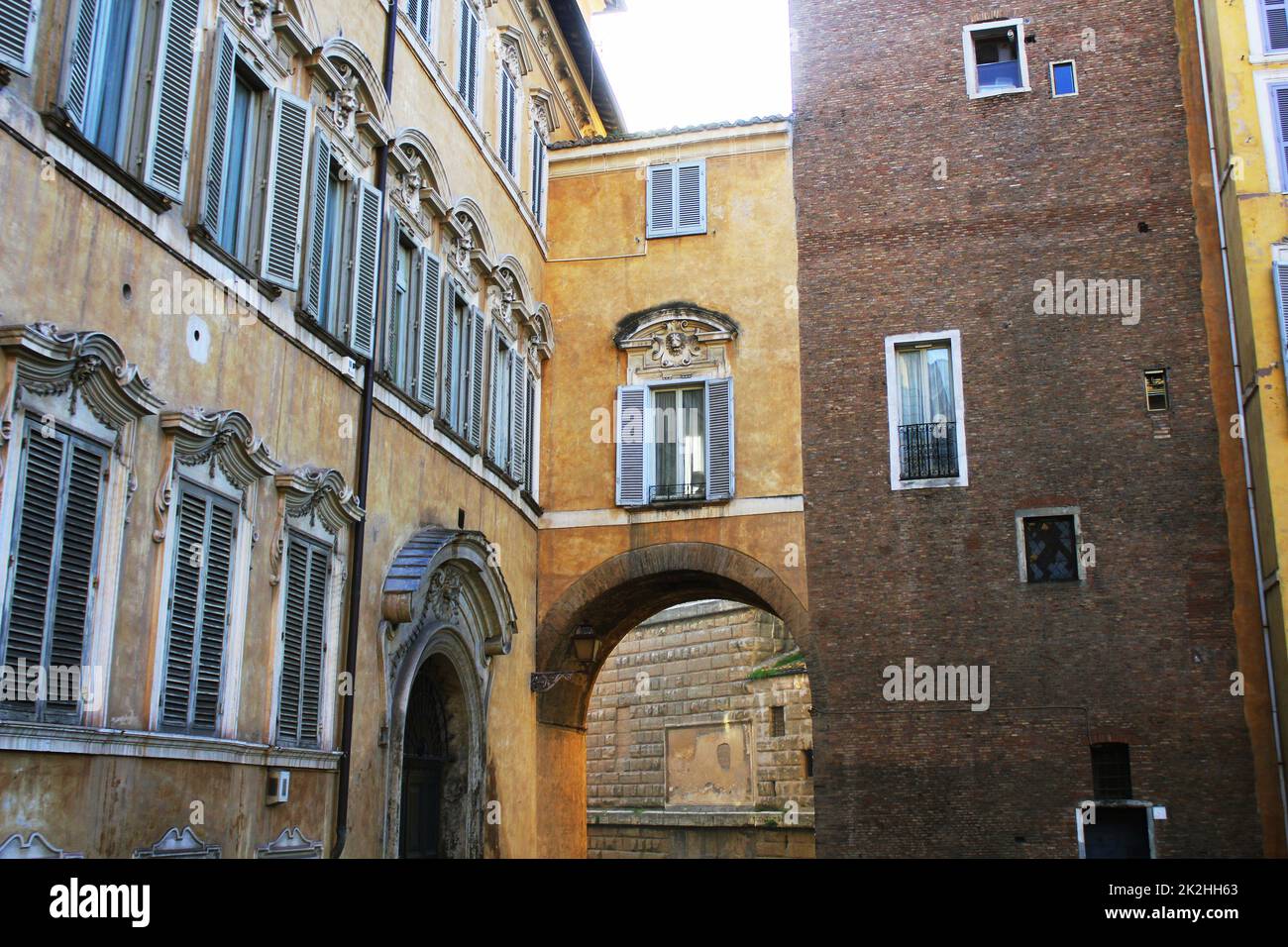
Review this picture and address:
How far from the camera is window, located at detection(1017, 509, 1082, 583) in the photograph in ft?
51.6

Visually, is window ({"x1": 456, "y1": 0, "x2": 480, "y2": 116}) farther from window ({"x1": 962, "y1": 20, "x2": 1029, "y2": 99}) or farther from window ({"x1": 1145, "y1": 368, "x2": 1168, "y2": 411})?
window ({"x1": 1145, "y1": 368, "x2": 1168, "y2": 411})

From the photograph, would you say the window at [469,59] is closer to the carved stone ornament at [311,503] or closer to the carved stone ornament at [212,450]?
the carved stone ornament at [311,503]

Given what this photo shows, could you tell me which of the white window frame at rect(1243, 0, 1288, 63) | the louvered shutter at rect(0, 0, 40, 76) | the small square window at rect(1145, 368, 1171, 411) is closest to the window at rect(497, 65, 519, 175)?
the small square window at rect(1145, 368, 1171, 411)

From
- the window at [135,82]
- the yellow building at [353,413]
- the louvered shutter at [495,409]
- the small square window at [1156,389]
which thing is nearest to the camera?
the yellow building at [353,413]

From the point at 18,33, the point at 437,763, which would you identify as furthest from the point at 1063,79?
the point at 18,33

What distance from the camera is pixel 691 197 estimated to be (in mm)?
17984

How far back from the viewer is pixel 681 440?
1722 centimetres

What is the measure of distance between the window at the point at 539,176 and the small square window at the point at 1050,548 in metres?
7.40

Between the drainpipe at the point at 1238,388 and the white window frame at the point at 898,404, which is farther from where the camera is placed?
the white window frame at the point at 898,404

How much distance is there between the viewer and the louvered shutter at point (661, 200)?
1797cm

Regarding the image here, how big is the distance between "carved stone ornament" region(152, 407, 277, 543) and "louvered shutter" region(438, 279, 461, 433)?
4.14 metres

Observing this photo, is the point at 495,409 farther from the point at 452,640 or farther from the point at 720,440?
the point at 452,640

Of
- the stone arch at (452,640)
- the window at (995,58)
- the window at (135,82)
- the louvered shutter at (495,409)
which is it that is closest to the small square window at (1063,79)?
the window at (995,58)
